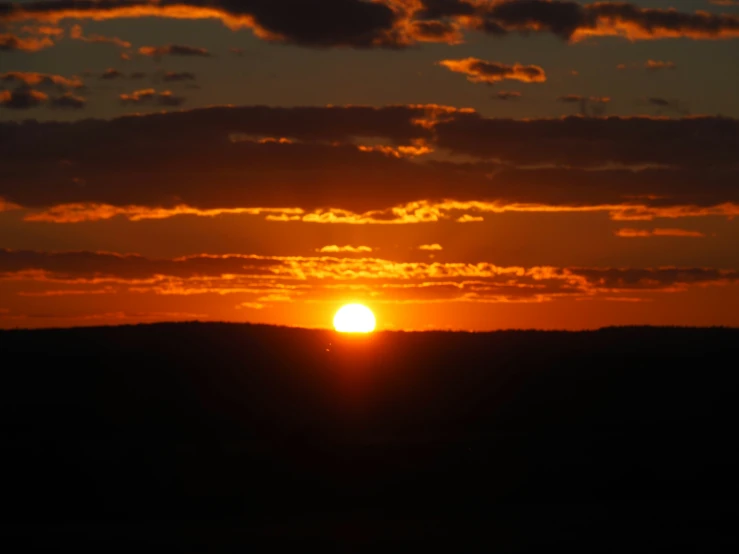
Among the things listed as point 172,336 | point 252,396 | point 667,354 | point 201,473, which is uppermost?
point 172,336

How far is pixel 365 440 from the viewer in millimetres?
26797

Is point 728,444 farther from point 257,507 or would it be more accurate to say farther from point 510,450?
point 257,507

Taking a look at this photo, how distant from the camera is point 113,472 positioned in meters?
23.3

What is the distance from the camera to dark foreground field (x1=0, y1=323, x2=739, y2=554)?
18.8 m

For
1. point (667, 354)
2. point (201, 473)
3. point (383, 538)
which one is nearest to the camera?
point (383, 538)

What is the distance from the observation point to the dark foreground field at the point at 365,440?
18797 mm

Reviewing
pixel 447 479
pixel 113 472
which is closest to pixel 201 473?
pixel 113 472

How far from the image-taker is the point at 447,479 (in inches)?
917

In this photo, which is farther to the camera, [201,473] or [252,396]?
[252,396]

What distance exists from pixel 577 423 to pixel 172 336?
16923 millimetres

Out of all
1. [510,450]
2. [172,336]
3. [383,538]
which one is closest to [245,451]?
[510,450]

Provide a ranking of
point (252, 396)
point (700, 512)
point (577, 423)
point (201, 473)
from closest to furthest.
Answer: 1. point (700, 512)
2. point (201, 473)
3. point (577, 423)
4. point (252, 396)

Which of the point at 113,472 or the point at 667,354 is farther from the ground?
the point at 667,354

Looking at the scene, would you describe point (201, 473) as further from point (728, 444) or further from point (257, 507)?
point (728, 444)
